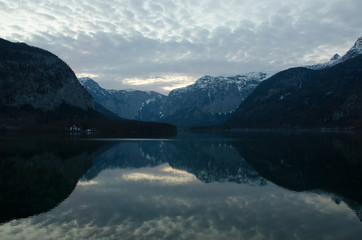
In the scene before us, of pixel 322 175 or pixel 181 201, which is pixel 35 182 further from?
pixel 322 175

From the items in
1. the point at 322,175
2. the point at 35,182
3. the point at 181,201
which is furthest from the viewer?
the point at 322,175

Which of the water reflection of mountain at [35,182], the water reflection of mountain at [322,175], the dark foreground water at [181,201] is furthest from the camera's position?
the water reflection of mountain at [322,175]

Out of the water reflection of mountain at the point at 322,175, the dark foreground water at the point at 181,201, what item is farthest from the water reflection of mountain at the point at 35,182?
the water reflection of mountain at the point at 322,175

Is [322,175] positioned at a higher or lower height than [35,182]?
lower

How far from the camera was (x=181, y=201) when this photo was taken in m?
27.3

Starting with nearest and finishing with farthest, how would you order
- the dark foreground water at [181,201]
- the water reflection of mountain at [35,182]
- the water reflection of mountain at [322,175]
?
the dark foreground water at [181,201]
the water reflection of mountain at [35,182]
the water reflection of mountain at [322,175]

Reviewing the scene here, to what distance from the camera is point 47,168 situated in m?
44.1

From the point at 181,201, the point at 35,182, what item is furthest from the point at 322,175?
the point at 35,182

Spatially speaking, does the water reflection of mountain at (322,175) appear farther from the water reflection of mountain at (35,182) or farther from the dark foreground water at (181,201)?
the water reflection of mountain at (35,182)

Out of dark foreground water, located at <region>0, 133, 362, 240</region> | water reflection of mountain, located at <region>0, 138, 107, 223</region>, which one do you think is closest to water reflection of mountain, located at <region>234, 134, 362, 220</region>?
dark foreground water, located at <region>0, 133, 362, 240</region>

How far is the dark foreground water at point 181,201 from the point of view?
19.4 meters

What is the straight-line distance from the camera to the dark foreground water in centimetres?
1944

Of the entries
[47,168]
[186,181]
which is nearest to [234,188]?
[186,181]

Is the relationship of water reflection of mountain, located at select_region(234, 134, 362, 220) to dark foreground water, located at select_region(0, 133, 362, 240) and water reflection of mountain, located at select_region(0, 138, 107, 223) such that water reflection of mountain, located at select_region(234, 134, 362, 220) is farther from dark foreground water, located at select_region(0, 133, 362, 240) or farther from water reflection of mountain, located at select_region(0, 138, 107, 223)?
water reflection of mountain, located at select_region(0, 138, 107, 223)
